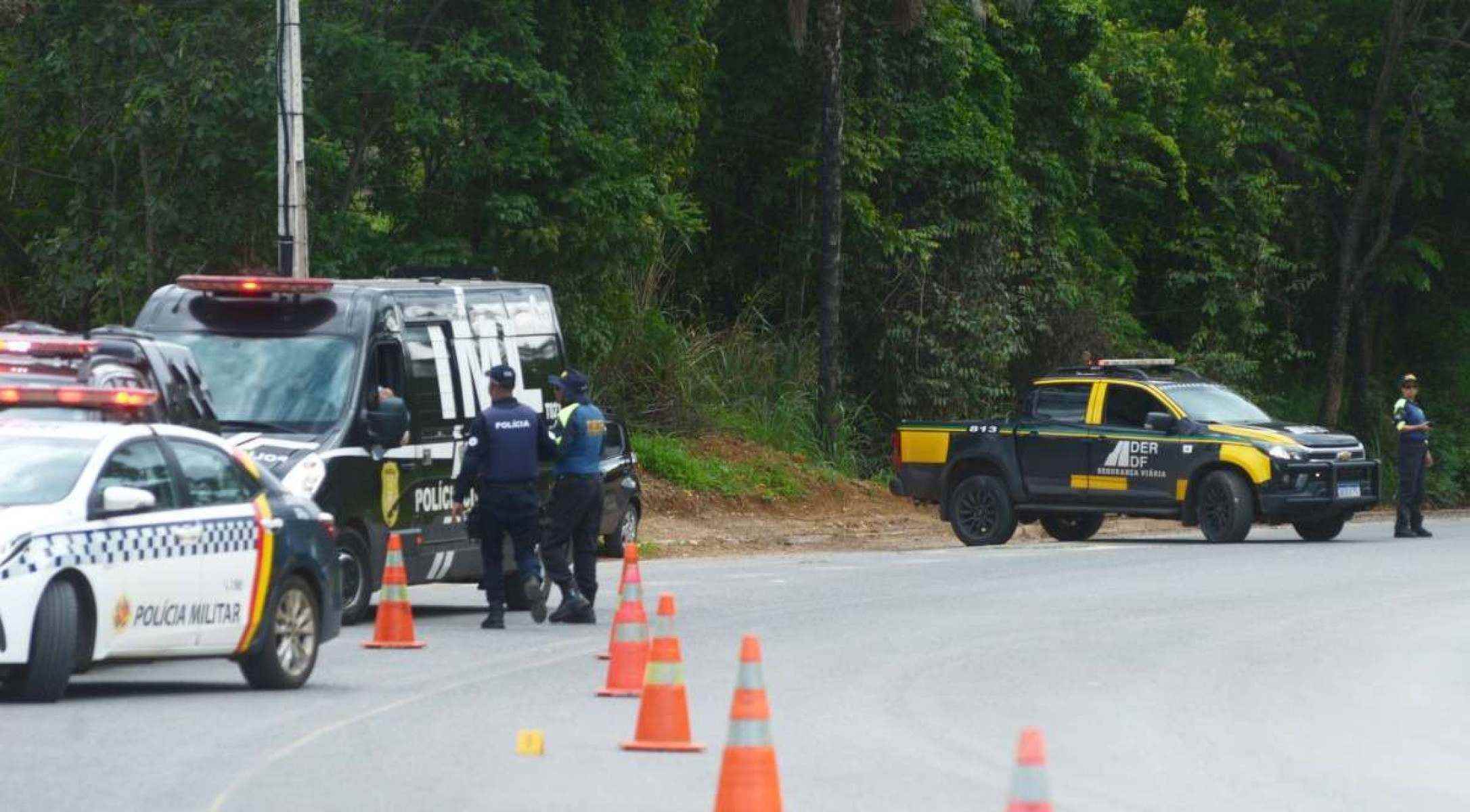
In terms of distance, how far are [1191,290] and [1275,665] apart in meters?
32.2

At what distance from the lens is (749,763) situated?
8328mm

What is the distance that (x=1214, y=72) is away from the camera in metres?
46.8

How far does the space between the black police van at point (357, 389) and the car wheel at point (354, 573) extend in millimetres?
11

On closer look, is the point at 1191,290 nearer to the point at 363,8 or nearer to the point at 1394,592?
the point at 363,8

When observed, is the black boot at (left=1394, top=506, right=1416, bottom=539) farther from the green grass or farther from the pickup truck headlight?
the green grass

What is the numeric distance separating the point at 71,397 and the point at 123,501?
140 cm

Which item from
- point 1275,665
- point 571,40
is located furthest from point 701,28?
point 1275,665

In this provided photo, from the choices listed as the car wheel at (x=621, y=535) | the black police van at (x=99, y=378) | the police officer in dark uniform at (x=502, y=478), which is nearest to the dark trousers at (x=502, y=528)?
the police officer in dark uniform at (x=502, y=478)

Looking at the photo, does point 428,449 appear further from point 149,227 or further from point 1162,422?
point 149,227

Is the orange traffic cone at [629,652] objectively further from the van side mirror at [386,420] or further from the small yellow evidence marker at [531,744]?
the van side mirror at [386,420]

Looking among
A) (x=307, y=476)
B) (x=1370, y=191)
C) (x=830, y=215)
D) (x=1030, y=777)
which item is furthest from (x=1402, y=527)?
(x=1030, y=777)

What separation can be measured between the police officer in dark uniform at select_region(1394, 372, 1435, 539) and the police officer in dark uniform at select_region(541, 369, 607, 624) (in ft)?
46.0

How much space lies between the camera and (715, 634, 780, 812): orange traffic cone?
27.2ft

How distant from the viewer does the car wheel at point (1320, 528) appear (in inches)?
1096
